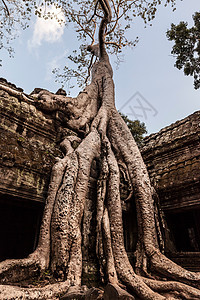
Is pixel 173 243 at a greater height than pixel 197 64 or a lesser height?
lesser

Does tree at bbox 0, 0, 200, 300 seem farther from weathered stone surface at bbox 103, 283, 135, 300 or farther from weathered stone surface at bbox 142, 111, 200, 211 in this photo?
weathered stone surface at bbox 142, 111, 200, 211

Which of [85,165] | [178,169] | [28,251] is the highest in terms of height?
[178,169]

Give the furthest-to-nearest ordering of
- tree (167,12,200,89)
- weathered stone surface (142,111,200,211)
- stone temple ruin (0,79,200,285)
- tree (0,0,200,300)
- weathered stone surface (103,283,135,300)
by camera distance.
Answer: tree (167,12,200,89), weathered stone surface (142,111,200,211), stone temple ruin (0,79,200,285), tree (0,0,200,300), weathered stone surface (103,283,135,300)

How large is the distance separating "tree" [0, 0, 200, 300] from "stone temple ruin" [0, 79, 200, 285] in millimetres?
181

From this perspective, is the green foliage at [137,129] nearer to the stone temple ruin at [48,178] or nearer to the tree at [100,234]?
the stone temple ruin at [48,178]

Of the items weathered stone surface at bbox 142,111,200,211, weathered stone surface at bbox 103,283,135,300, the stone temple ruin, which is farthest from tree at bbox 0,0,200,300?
weathered stone surface at bbox 142,111,200,211

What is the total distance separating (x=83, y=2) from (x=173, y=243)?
27.7 feet

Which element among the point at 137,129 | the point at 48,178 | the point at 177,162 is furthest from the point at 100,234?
the point at 137,129

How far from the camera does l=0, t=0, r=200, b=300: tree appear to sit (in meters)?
2.19

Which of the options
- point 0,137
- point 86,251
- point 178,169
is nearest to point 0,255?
point 86,251

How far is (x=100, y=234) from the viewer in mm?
2738

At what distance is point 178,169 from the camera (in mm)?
4207

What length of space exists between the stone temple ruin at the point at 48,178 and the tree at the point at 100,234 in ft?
0.59

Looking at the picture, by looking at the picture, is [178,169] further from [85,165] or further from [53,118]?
[53,118]
